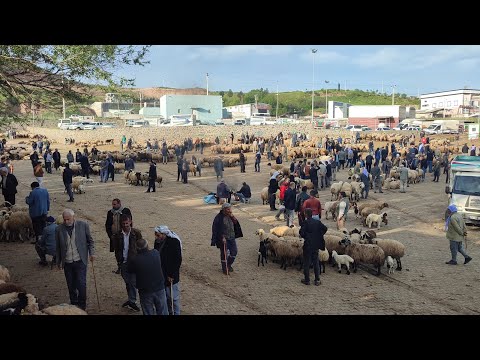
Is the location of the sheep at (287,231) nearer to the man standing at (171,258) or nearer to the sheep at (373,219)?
the sheep at (373,219)

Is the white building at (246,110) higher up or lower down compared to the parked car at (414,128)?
higher up

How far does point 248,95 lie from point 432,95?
144 feet

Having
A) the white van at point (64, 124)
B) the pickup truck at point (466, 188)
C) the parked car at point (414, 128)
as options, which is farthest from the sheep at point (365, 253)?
the white van at point (64, 124)

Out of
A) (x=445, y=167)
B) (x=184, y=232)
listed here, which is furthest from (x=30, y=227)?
(x=445, y=167)

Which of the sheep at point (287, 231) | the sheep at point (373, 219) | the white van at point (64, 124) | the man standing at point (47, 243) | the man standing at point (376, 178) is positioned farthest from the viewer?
the white van at point (64, 124)

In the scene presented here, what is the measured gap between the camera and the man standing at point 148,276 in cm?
597

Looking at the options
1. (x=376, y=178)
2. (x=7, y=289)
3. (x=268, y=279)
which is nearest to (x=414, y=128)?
(x=376, y=178)

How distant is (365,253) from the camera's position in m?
9.88

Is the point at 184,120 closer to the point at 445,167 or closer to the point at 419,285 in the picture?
the point at 445,167

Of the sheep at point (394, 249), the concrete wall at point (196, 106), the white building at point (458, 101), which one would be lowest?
the sheep at point (394, 249)

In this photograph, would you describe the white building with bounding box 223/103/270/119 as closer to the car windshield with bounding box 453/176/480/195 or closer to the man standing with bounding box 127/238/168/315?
the car windshield with bounding box 453/176/480/195

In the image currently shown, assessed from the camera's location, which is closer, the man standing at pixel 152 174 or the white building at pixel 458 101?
the man standing at pixel 152 174

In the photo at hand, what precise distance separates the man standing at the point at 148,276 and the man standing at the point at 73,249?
127 centimetres

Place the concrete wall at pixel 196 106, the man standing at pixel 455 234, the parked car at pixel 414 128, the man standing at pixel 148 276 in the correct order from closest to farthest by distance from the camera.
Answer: the man standing at pixel 148 276 < the man standing at pixel 455 234 < the parked car at pixel 414 128 < the concrete wall at pixel 196 106
